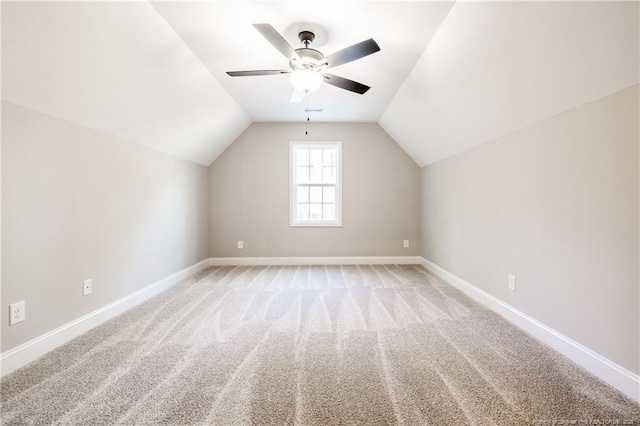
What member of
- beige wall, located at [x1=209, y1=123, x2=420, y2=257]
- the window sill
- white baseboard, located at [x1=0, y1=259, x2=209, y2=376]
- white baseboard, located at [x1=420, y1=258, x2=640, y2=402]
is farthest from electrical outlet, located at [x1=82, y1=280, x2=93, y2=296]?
white baseboard, located at [x1=420, y1=258, x2=640, y2=402]

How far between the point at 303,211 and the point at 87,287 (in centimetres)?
311

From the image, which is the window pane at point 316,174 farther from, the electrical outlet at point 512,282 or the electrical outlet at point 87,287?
the electrical outlet at point 87,287

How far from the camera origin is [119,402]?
4.55ft

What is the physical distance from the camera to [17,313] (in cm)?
168

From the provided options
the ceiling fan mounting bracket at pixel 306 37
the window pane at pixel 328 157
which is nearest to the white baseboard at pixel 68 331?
the ceiling fan mounting bracket at pixel 306 37

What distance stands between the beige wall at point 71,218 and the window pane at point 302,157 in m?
2.14

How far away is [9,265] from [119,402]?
1.14 m

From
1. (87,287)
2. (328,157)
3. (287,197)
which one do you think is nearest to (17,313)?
(87,287)

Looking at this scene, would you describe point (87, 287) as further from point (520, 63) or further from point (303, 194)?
point (520, 63)

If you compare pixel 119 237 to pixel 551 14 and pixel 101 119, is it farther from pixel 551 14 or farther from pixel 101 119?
pixel 551 14

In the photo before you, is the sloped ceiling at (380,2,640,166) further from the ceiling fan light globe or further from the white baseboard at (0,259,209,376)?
the white baseboard at (0,259,209,376)

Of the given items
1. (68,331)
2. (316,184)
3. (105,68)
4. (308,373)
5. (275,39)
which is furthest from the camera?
(316,184)

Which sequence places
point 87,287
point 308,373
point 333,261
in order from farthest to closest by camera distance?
point 333,261 → point 87,287 → point 308,373

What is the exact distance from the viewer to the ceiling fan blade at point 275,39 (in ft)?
5.41
